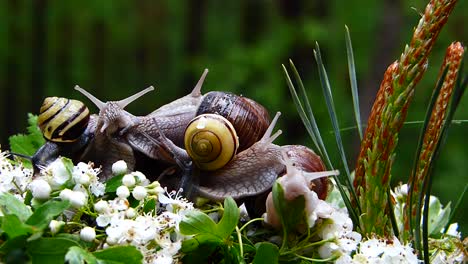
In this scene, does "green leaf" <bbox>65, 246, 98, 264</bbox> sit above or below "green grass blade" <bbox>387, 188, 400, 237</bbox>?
above

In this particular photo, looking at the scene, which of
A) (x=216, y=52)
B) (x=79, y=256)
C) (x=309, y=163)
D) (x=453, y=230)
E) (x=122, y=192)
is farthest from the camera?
(x=216, y=52)

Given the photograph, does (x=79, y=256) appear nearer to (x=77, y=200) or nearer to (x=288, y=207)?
(x=77, y=200)

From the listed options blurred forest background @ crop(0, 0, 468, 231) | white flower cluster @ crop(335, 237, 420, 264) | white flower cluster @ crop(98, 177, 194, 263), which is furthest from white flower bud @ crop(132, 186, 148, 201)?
blurred forest background @ crop(0, 0, 468, 231)

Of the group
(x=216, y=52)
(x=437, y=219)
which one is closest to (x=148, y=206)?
(x=437, y=219)

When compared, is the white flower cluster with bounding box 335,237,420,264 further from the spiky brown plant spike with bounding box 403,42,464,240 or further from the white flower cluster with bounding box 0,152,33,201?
the white flower cluster with bounding box 0,152,33,201

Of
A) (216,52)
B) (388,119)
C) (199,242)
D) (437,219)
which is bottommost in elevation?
(216,52)

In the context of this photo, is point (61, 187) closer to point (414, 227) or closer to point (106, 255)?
→ point (106, 255)

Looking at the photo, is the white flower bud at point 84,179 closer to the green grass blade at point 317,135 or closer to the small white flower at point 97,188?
the small white flower at point 97,188
